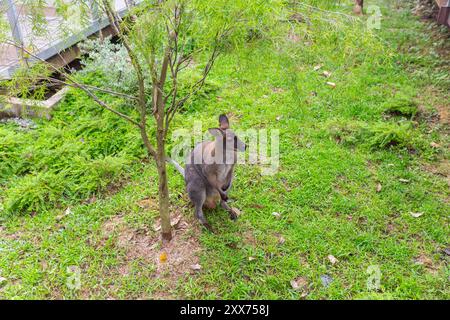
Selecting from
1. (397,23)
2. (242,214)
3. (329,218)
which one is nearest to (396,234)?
(329,218)

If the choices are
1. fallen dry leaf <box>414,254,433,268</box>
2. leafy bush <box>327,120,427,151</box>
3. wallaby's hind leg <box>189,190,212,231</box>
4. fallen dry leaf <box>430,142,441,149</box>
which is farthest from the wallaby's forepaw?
fallen dry leaf <box>430,142,441,149</box>

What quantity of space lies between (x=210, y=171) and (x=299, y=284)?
1330 millimetres

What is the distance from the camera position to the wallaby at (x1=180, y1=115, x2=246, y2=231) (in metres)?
3.69

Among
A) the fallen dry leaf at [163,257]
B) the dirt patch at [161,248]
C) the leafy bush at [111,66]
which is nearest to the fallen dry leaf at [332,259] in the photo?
the dirt patch at [161,248]

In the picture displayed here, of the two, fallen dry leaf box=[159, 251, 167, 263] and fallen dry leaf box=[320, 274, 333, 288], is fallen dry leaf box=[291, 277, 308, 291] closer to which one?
fallen dry leaf box=[320, 274, 333, 288]

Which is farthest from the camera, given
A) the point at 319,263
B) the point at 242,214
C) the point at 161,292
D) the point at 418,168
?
the point at 418,168

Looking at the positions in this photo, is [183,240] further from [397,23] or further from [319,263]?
[397,23]

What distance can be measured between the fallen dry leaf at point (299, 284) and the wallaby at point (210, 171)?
3.36 feet

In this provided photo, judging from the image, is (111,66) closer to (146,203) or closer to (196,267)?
(146,203)

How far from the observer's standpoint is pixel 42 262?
3824 millimetres

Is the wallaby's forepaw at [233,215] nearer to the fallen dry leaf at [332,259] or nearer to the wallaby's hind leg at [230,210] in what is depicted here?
the wallaby's hind leg at [230,210]

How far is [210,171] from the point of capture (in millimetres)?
Result: 3832

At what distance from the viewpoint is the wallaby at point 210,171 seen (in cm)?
369

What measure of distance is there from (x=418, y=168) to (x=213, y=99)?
313cm
